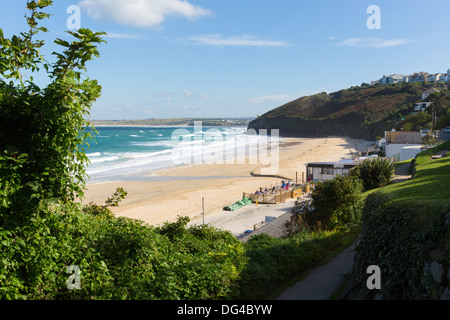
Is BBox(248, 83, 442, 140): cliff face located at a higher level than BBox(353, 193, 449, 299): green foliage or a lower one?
higher

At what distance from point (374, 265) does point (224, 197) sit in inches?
942

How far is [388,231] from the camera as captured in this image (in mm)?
6066

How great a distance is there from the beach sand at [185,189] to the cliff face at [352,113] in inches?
1684

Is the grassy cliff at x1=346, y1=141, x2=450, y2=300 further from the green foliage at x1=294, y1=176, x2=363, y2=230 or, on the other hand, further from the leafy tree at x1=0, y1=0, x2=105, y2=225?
the green foliage at x1=294, y1=176, x2=363, y2=230

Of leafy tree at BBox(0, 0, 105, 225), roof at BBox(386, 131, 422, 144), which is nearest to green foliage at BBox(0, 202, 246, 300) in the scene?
leafy tree at BBox(0, 0, 105, 225)

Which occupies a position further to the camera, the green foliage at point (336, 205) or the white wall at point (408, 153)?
the white wall at point (408, 153)

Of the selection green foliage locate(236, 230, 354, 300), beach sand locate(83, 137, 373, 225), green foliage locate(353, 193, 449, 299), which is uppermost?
green foliage locate(353, 193, 449, 299)

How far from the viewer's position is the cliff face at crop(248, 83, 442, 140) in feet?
300

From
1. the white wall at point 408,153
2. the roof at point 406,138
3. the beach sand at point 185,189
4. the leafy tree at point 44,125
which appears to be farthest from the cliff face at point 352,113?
the leafy tree at point 44,125

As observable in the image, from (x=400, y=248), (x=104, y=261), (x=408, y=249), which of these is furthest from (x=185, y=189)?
(x=408, y=249)

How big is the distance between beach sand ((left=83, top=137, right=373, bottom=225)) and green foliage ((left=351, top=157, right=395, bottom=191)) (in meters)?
9.75

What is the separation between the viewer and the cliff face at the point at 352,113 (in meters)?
91.6

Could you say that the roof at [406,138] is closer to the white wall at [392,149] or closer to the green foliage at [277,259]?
the white wall at [392,149]
